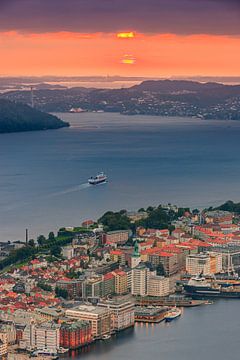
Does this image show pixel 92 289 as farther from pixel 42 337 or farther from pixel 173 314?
pixel 42 337

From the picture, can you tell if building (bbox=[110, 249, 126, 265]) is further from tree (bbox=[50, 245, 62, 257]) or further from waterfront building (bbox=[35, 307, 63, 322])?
waterfront building (bbox=[35, 307, 63, 322])

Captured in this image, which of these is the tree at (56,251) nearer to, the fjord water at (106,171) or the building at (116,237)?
the building at (116,237)

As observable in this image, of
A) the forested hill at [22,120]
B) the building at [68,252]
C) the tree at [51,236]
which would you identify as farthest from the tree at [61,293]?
the forested hill at [22,120]

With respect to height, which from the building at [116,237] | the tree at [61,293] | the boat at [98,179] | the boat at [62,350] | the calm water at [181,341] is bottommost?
the boat at [62,350]

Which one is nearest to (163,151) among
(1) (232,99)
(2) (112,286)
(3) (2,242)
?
(3) (2,242)

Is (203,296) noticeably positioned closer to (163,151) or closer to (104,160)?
(104,160)

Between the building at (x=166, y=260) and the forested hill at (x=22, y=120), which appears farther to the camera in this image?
the forested hill at (x=22, y=120)
